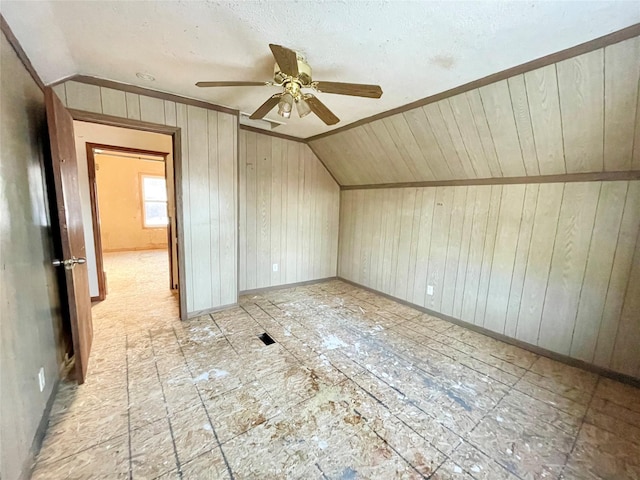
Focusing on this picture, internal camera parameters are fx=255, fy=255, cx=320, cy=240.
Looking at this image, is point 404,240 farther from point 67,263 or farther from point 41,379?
point 41,379

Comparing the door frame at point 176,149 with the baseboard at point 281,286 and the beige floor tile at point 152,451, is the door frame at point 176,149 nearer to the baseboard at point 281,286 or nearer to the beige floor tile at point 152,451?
the baseboard at point 281,286

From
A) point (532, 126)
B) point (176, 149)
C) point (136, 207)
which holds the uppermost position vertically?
point (532, 126)

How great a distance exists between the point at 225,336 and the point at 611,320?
11.5 feet

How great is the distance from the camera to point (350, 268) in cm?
461

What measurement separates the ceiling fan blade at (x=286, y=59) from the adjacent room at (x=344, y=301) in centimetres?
2

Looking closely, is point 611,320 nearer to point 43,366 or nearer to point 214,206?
point 214,206

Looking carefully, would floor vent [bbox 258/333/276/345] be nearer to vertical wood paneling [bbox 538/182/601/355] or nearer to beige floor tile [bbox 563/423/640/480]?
beige floor tile [bbox 563/423/640/480]

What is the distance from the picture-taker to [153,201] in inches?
291

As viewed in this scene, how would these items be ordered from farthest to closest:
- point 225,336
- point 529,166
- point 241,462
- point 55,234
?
point 225,336, point 529,166, point 55,234, point 241,462

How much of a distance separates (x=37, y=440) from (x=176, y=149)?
97.7 inches

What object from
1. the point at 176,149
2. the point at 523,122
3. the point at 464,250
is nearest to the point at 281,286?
the point at 176,149

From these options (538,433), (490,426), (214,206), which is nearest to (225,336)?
(214,206)

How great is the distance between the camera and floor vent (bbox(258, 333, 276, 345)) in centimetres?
256

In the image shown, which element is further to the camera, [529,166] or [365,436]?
[529,166]
